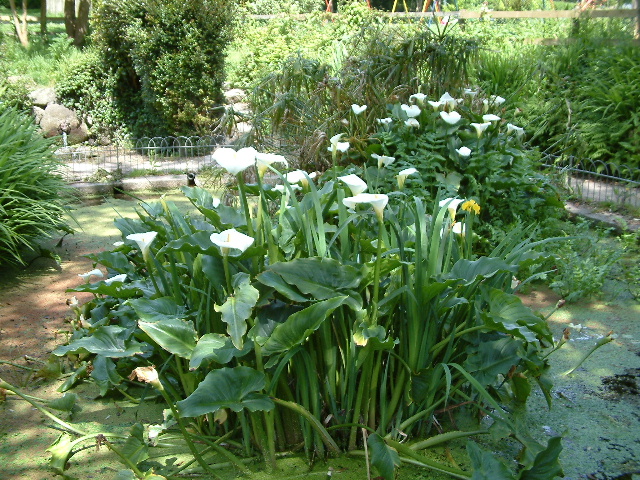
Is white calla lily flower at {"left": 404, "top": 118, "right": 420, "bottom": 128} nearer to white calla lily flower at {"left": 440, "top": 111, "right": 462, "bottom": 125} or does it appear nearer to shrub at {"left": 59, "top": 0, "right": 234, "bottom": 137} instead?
white calla lily flower at {"left": 440, "top": 111, "right": 462, "bottom": 125}

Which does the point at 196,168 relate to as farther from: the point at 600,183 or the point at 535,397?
the point at 535,397

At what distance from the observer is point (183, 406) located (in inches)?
76.1

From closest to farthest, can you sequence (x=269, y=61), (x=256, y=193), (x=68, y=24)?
(x=256, y=193) < (x=269, y=61) < (x=68, y=24)

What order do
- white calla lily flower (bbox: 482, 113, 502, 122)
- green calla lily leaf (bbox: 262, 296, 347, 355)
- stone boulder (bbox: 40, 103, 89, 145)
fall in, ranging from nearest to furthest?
green calla lily leaf (bbox: 262, 296, 347, 355) < white calla lily flower (bbox: 482, 113, 502, 122) < stone boulder (bbox: 40, 103, 89, 145)

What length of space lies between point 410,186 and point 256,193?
6.18 feet

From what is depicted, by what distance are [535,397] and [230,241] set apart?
1.58 m

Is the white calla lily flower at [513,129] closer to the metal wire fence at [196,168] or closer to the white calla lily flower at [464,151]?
the metal wire fence at [196,168]

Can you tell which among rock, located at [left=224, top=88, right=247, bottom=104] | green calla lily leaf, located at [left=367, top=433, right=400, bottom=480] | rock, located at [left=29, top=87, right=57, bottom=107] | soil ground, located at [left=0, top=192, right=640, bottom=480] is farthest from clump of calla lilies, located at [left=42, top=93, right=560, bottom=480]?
rock, located at [left=29, top=87, right=57, bottom=107]

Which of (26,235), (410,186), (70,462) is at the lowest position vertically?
(70,462)

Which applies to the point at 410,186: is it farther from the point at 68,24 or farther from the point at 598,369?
the point at 68,24

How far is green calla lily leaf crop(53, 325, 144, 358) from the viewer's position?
2.33 metres

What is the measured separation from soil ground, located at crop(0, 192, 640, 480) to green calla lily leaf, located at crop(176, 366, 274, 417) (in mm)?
373

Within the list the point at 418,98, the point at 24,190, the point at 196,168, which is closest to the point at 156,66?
the point at 196,168

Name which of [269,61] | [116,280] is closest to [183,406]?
[116,280]
